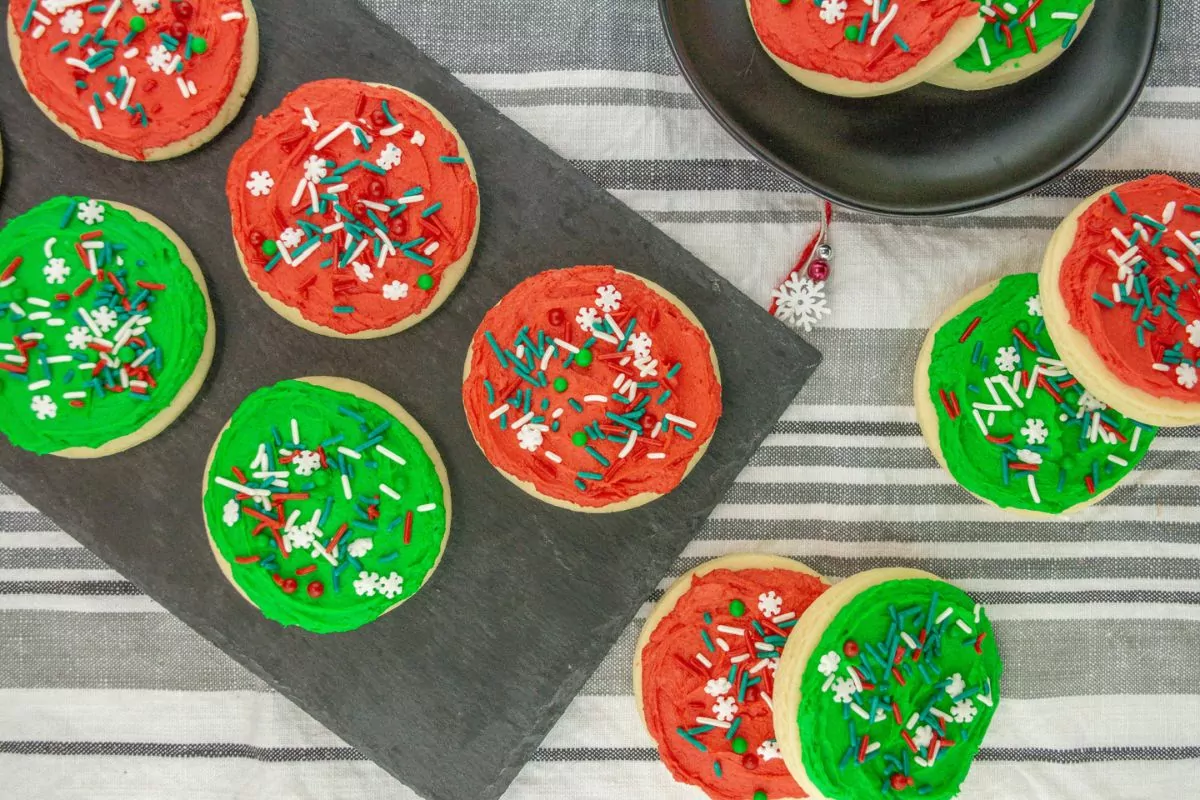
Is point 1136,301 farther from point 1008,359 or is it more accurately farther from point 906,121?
point 906,121

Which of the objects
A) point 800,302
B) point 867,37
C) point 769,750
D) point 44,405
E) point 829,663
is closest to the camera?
point 867,37

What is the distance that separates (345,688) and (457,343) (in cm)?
121

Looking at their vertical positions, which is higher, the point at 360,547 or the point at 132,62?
the point at 132,62

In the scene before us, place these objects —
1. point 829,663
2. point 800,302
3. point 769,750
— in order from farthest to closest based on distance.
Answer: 1. point 800,302
2. point 769,750
3. point 829,663

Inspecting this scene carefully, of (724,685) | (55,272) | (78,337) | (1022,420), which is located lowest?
(724,685)

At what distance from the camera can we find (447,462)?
113 inches

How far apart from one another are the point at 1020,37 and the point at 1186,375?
1.07 metres

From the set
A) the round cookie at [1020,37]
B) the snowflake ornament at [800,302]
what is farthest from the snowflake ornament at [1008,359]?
the round cookie at [1020,37]

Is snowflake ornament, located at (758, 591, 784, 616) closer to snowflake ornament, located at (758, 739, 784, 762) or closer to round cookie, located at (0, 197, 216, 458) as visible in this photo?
snowflake ornament, located at (758, 739, 784, 762)

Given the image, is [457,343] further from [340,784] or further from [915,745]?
[915,745]

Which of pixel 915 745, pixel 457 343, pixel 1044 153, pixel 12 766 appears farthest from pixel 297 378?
pixel 1044 153

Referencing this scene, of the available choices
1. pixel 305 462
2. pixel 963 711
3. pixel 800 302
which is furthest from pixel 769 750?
pixel 305 462

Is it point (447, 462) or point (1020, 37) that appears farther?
point (447, 462)

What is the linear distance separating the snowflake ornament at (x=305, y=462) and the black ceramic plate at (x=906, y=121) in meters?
1.60
